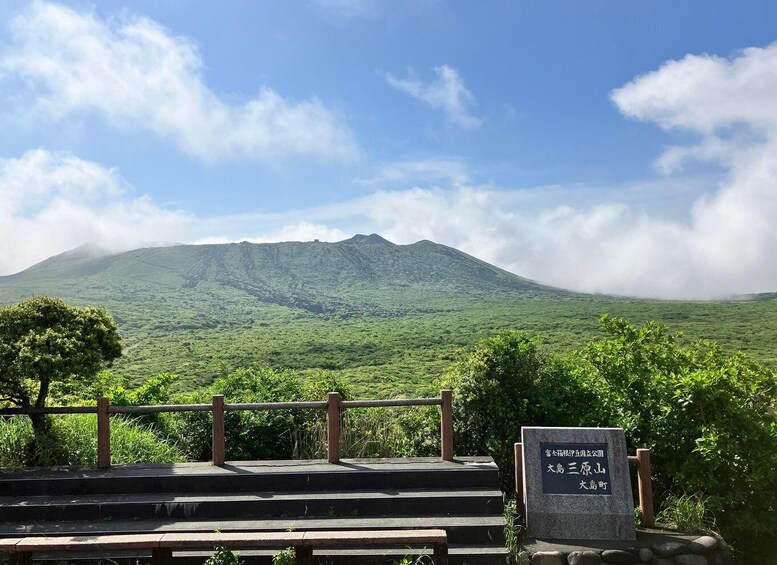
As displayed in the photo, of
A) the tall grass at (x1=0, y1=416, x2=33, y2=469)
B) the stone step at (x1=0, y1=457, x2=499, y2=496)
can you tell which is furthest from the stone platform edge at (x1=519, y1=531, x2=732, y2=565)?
the tall grass at (x1=0, y1=416, x2=33, y2=469)

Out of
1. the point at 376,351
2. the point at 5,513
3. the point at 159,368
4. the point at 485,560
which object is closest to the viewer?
the point at 485,560

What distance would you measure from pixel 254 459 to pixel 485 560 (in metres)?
4.12

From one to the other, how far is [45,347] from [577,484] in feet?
23.5

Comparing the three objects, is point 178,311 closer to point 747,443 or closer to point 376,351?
point 376,351

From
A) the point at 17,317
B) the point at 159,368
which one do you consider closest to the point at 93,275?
the point at 159,368

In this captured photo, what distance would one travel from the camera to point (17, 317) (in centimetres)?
884

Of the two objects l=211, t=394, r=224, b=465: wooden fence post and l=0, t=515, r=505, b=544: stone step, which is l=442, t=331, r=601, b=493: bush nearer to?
l=0, t=515, r=505, b=544: stone step

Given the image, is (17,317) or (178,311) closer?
(17,317)

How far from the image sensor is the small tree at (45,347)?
845 centimetres

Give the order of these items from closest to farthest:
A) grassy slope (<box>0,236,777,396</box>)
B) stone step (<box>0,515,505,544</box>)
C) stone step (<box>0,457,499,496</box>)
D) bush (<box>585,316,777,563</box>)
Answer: stone step (<box>0,515,505,544</box>) → bush (<box>585,316,777,563</box>) → stone step (<box>0,457,499,496</box>) → grassy slope (<box>0,236,777,396</box>)

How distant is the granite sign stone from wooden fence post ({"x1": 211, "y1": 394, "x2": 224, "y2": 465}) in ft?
13.2

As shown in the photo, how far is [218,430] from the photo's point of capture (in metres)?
8.53

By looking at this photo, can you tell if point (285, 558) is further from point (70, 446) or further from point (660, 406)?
point (660, 406)

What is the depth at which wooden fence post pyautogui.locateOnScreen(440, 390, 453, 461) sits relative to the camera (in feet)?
27.6
